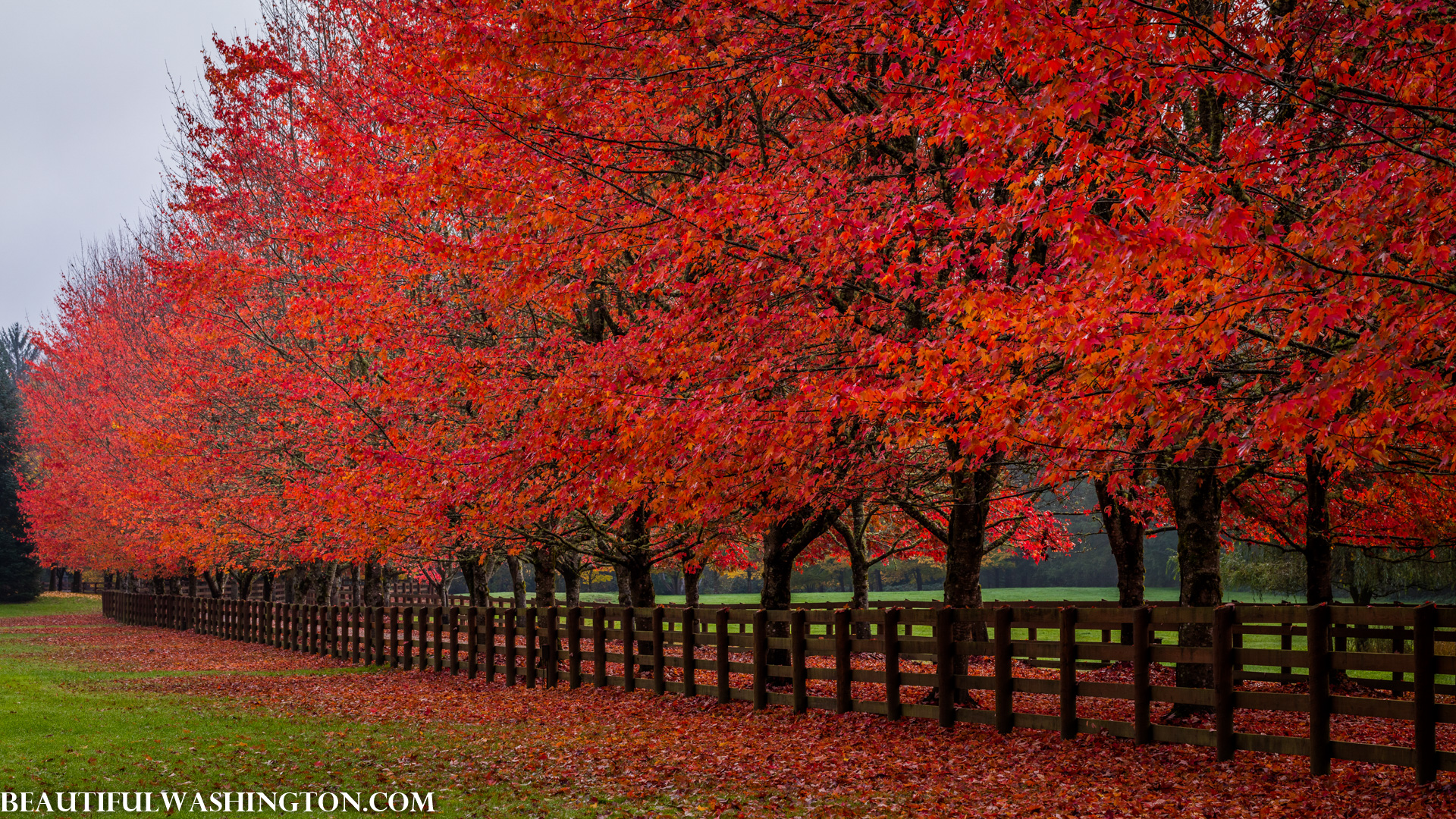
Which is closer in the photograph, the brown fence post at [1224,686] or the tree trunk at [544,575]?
the brown fence post at [1224,686]

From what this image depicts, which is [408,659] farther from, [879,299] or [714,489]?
[879,299]

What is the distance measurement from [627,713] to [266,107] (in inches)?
591

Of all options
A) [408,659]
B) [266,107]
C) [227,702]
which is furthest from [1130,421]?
[266,107]

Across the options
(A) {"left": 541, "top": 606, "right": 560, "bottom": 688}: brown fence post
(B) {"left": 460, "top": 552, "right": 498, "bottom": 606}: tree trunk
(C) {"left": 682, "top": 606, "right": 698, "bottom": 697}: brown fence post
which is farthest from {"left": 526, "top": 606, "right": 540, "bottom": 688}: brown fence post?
(B) {"left": 460, "top": 552, "right": 498, "bottom": 606}: tree trunk

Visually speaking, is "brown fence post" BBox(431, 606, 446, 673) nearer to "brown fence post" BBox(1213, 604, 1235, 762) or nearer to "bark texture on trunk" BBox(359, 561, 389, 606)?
"bark texture on trunk" BBox(359, 561, 389, 606)

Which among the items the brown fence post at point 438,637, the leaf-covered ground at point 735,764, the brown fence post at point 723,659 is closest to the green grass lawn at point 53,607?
the brown fence post at point 438,637

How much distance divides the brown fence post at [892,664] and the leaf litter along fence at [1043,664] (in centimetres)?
2

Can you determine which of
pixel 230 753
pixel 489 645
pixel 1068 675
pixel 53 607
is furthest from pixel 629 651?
pixel 53 607

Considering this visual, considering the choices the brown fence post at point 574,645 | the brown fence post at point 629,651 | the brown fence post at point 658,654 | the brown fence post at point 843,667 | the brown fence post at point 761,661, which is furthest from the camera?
the brown fence post at point 574,645

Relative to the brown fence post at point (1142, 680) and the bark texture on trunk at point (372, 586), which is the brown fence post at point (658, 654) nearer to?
the brown fence post at point (1142, 680)

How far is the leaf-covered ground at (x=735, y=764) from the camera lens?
8117 millimetres

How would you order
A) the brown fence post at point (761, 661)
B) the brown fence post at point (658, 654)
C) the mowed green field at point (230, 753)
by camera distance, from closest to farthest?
the mowed green field at point (230, 753), the brown fence post at point (761, 661), the brown fence post at point (658, 654)

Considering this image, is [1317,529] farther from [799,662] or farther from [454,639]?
[454,639]

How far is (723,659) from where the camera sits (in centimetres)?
1454
